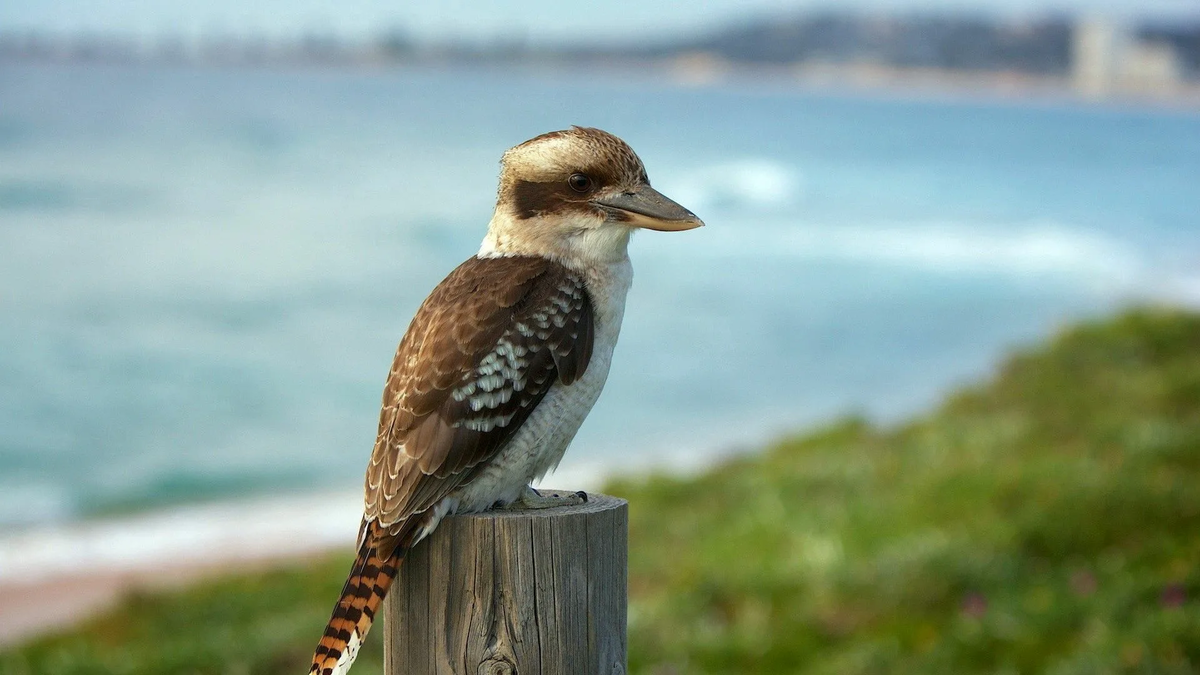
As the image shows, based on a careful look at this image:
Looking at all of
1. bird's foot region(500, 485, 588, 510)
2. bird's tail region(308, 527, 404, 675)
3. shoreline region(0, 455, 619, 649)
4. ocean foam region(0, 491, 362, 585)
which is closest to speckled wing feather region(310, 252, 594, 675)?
bird's tail region(308, 527, 404, 675)

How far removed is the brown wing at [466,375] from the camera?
8.56ft

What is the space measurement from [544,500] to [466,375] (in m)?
0.38

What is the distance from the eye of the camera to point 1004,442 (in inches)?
329

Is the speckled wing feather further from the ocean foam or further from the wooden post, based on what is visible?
the ocean foam

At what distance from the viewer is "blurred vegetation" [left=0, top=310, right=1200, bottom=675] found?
212 inches

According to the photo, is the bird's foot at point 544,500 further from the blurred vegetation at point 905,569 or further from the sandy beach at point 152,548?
the sandy beach at point 152,548

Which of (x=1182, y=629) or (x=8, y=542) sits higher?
(x=8, y=542)

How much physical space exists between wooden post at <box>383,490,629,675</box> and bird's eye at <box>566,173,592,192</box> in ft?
2.41

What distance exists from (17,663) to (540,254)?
5795mm

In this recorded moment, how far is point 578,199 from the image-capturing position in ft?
9.46

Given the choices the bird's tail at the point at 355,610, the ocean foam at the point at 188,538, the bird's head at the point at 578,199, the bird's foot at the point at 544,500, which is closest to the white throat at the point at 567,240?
the bird's head at the point at 578,199

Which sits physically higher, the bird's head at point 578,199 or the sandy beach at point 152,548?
the sandy beach at point 152,548

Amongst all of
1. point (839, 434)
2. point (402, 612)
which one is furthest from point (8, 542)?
point (402, 612)

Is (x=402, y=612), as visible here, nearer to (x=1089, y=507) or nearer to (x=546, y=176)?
(x=546, y=176)
